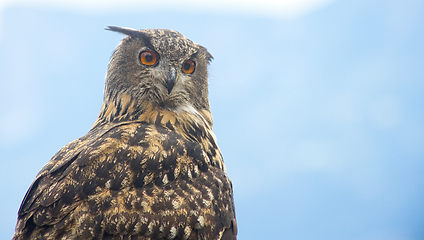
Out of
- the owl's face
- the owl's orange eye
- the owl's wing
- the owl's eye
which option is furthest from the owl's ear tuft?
the owl's wing

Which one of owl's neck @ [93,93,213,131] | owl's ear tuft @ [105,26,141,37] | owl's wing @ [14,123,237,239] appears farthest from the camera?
owl's ear tuft @ [105,26,141,37]

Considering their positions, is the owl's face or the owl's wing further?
the owl's face

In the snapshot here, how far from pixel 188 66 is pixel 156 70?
0.22 meters

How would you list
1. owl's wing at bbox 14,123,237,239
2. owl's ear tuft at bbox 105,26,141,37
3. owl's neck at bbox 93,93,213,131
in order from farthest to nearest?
owl's ear tuft at bbox 105,26,141,37 < owl's neck at bbox 93,93,213,131 < owl's wing at bbox 14,123,237,239

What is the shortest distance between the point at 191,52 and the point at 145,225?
1.09 m

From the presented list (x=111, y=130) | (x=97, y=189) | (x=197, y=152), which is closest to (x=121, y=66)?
(x=111, y=130)

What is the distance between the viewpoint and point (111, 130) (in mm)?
1783

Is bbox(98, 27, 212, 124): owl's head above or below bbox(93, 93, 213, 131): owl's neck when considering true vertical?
A: above

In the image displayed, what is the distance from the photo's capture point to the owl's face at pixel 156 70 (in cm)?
206

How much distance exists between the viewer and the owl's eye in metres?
2.06

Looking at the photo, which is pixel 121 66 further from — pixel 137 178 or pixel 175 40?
pixel 137 178

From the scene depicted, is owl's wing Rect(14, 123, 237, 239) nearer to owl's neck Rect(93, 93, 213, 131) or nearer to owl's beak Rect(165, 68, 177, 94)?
owl's neck Rect(93, 93, 213, 131)

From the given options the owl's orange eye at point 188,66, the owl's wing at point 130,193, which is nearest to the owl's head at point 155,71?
the owl's orange eye at point 188,66

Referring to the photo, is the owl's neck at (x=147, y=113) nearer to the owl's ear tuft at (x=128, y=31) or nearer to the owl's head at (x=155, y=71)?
the owl's head at (x=155, y=71)
